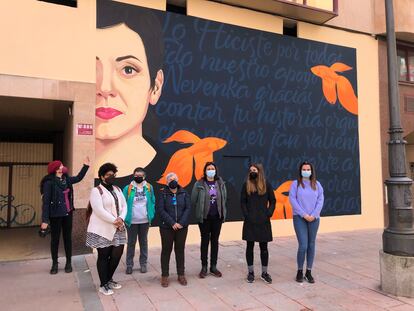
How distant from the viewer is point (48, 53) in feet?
25.9

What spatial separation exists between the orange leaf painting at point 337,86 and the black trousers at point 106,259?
7.99m

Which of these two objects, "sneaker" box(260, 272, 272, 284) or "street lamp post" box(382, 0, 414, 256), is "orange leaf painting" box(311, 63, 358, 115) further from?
"sneaker" box(260, 272, 272, 284)

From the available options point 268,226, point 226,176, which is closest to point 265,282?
point 268,226

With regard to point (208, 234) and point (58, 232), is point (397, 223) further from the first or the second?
point (58, 232)

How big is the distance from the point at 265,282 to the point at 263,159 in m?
4.48

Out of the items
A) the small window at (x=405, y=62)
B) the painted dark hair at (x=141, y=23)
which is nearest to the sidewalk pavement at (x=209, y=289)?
the painted dark hair at (x=141, y=23)

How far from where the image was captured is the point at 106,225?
5230mm

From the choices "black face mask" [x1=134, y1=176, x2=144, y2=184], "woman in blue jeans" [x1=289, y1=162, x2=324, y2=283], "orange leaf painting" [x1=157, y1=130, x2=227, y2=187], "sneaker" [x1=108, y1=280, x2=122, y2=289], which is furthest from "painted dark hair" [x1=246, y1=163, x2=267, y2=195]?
"orange leaf painting" [x1=157, y1=130, x2=227, y2=187]

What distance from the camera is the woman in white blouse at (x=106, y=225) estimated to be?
5.18m

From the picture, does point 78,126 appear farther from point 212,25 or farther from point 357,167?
point 357,167

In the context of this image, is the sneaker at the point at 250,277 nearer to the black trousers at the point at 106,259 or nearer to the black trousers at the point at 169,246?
the black trousers at the point at 169,246

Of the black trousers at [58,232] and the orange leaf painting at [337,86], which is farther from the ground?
the orange leaf painting at [337,86]

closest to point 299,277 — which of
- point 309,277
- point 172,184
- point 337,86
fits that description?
point 309,277

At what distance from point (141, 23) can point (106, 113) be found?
2280 millimetres
